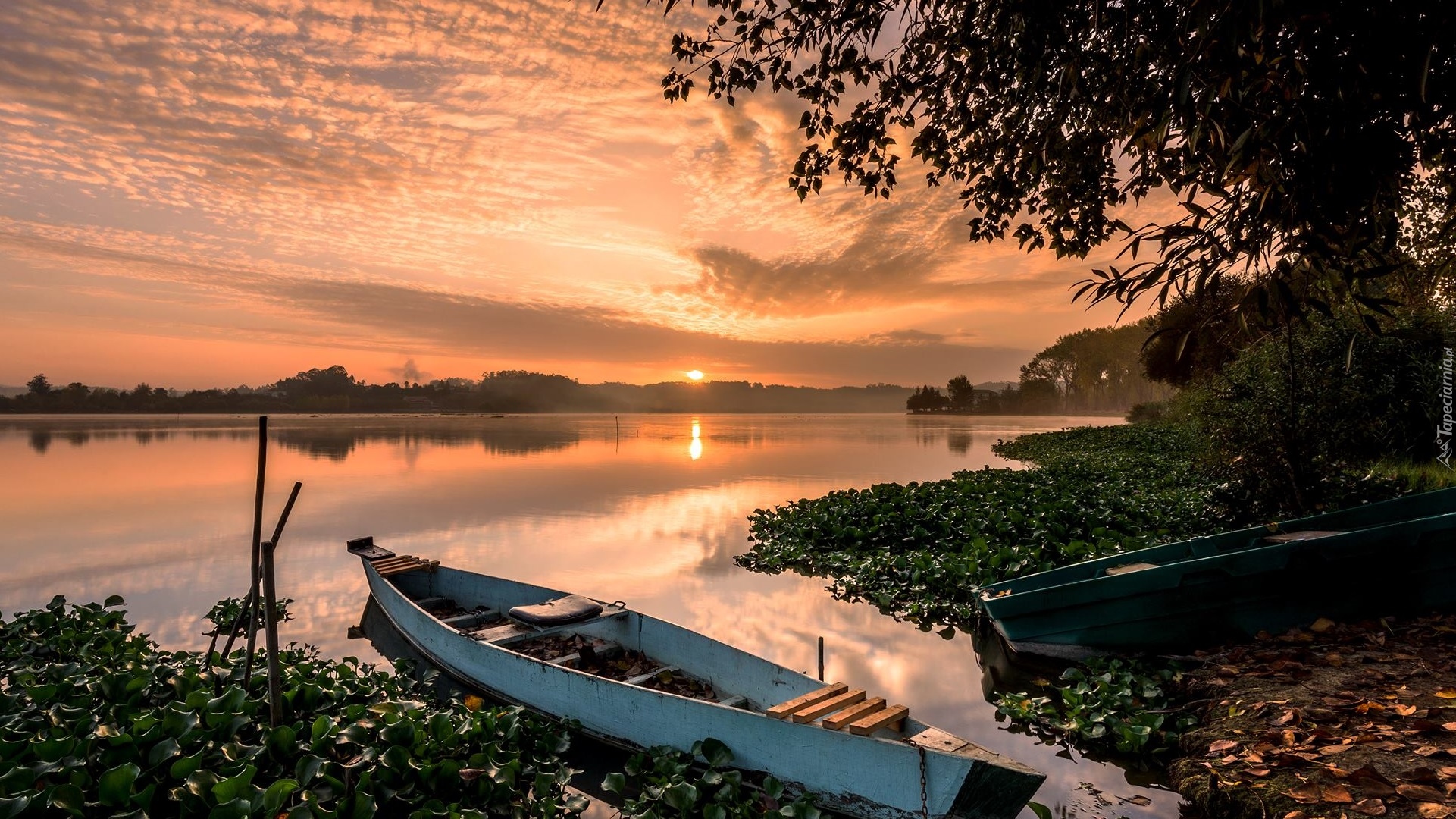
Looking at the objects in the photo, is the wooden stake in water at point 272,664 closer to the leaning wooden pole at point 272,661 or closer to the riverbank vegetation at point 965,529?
the leaning wooden pole at point 272,661

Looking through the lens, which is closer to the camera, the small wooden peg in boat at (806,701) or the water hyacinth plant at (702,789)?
the water hyacinth plant at (702,789)

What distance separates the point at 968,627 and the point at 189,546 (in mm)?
19549

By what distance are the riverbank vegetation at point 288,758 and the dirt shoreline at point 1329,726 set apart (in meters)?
2.98

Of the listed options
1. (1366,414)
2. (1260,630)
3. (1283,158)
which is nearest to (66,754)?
(1283,158)

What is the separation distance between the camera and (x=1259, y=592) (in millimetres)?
7340

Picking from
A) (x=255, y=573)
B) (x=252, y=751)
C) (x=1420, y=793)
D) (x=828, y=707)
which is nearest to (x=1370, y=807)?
(x=1420, y=793)

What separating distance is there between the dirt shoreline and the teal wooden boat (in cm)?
23

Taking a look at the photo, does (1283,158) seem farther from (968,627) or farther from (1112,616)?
(968,627)

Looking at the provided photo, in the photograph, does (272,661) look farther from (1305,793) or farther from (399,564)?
(1305,793)

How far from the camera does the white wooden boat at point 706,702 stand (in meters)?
4.63

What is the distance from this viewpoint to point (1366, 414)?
580 inches

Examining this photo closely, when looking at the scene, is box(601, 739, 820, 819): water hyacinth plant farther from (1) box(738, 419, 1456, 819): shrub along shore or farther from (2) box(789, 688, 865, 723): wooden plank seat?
(1) box(738, 419, 1456, 819): shrub along shore

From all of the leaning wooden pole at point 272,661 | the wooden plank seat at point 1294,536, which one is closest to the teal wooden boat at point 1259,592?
the wooden plank seat at point 1294,536

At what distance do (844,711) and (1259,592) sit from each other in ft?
16.5
